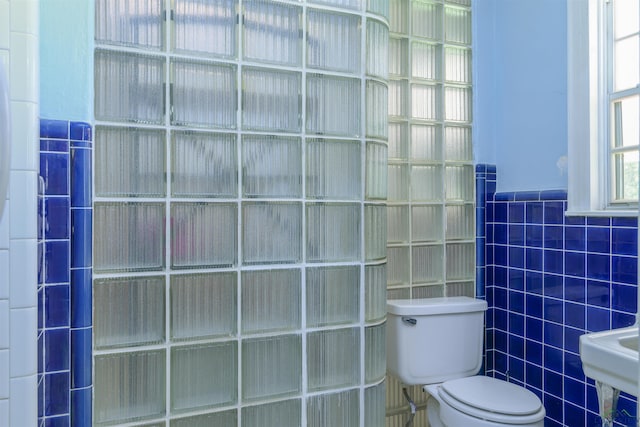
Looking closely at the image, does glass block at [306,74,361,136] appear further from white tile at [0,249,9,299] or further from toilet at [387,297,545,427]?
white tile at [0,249,9,299]

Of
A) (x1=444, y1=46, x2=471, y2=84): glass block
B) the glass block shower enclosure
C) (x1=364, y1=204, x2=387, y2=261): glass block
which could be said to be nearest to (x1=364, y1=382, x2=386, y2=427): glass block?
the glass block shower enclosure

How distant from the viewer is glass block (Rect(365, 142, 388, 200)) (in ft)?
5.50

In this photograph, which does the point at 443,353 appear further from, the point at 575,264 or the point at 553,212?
the point at 553,212

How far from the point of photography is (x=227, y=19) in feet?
4.90

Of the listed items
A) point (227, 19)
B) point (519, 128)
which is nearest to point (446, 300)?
point (519, 128)

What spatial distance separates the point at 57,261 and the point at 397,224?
1.35 meters

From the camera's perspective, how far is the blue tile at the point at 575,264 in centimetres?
179

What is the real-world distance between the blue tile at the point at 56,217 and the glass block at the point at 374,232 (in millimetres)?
966

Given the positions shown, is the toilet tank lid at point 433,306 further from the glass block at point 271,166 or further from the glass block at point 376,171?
the glass block at point 271,166

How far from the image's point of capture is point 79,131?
4.45ft

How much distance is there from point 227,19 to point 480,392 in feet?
5.38

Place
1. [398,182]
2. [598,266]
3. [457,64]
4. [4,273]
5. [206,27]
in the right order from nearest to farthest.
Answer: [4,273], [206,27], [598,266], [398,182], [457,64]

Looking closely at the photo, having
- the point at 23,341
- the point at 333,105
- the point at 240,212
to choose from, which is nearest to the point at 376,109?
the point at 333,105

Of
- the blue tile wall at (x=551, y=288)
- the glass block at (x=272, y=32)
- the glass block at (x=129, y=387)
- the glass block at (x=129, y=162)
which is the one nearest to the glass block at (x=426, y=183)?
the blue tile wall at (x=551, y=288)
